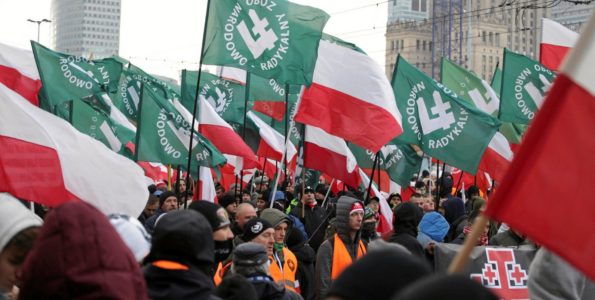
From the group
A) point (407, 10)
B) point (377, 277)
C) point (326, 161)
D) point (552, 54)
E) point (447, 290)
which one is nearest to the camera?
point (447, 290)

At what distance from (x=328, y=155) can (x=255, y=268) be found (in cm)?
669

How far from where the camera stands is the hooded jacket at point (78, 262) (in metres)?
3.12

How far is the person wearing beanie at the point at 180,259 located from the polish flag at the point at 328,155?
8.12 meters

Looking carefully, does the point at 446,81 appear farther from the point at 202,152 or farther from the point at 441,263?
the point at 441,263

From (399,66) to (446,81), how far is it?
4.67 meters

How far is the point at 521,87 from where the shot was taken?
14.7 m

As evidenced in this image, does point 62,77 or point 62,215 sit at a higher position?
point 62,215

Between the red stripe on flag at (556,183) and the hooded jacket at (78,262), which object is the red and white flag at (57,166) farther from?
the red stripe on flag at (556,183)

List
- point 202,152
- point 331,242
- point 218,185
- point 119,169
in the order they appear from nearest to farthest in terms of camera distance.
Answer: point 119,169 < point 331,242 < point 202,152 < point 218,185

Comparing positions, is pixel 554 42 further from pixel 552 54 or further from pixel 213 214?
pixel 213 214

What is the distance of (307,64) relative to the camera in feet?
35.6

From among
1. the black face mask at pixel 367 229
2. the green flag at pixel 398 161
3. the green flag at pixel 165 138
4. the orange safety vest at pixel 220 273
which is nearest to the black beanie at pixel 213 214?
the orange safety vest at pixel 220 273

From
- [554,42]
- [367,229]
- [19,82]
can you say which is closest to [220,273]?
[367,229]

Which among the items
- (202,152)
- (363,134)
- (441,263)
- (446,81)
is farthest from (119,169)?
(446,81)
